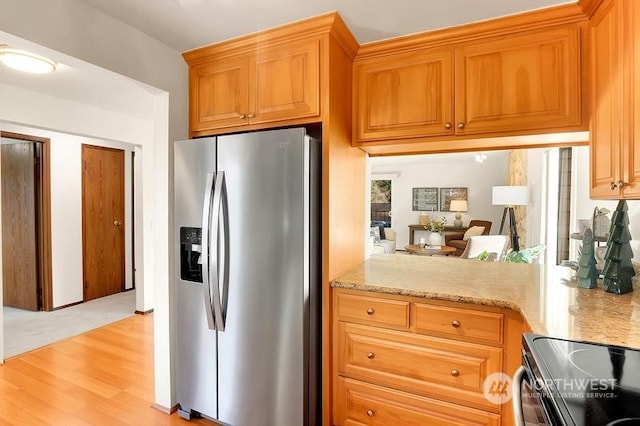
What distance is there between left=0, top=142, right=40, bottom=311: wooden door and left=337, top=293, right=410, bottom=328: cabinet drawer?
4.03 metres

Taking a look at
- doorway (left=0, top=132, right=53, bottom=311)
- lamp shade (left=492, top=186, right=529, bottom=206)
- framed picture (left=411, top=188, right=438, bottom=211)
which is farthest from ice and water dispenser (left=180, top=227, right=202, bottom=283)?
framed picture (left=411, top=188, right=438, bottom=211)

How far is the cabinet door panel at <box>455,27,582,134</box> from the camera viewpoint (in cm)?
156

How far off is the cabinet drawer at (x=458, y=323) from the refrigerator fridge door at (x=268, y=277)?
0.56 metres

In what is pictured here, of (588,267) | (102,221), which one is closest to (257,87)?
(588,267)

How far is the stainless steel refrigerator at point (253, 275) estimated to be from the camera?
1.60m

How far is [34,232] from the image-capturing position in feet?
12.5

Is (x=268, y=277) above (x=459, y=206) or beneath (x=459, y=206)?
beneath

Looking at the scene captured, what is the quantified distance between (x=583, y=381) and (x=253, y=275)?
4.34ft

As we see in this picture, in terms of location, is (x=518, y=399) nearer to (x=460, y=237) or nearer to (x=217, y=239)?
(x=217, y=239)

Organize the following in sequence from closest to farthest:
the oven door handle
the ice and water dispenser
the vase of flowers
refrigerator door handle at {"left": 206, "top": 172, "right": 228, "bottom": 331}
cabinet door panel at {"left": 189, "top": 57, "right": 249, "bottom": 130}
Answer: the oven door handle
refrigerator door handle at {"left": 206, "top": 172, "right": 228, "bottom": 331}
the ice and water dispenser
cabinet door panel at {"left": 189, "top": 57, "right": 249, "bottom": 130}
the vase of flowers

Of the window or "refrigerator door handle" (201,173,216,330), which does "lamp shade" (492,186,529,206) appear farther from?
"refrigerator door handle" (201,173,216,330)

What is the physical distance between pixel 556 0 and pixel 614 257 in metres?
1.22

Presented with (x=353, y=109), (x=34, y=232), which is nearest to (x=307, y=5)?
(x=353, y=109)

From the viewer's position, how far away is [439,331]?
5.02 ft
